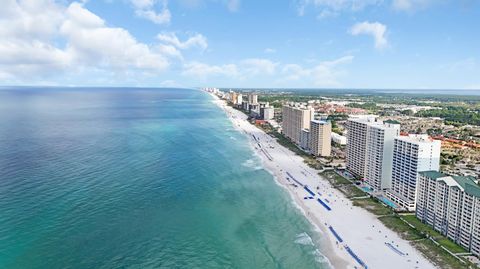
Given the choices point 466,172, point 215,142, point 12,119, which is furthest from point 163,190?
point 12,119

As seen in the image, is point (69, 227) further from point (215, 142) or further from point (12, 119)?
point (12, 119)

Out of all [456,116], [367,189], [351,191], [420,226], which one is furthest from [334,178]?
[456,116]

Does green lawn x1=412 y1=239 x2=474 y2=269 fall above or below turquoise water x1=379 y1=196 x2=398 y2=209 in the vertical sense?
below

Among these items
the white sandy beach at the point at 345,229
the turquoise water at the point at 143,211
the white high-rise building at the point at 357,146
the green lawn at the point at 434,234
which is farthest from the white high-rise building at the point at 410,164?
the turquoise water at the point at 143,211

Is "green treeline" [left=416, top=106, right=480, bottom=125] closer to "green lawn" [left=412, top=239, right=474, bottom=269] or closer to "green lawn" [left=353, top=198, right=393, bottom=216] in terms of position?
"green lawn" [left=353, top=198, right=393, bottom=216]

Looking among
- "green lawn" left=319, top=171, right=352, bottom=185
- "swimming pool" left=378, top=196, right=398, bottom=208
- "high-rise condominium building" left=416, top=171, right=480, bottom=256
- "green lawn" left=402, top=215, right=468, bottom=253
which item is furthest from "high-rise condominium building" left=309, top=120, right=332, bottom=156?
"high-rise condominium building" left=416, top=171, right=480, bottom=256

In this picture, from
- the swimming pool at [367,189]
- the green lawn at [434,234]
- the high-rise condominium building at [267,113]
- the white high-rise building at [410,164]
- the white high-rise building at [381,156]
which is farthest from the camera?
the high-rise condominium building at [267,113]

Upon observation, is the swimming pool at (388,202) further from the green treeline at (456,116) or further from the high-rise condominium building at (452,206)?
the green treeline at (456,116)
